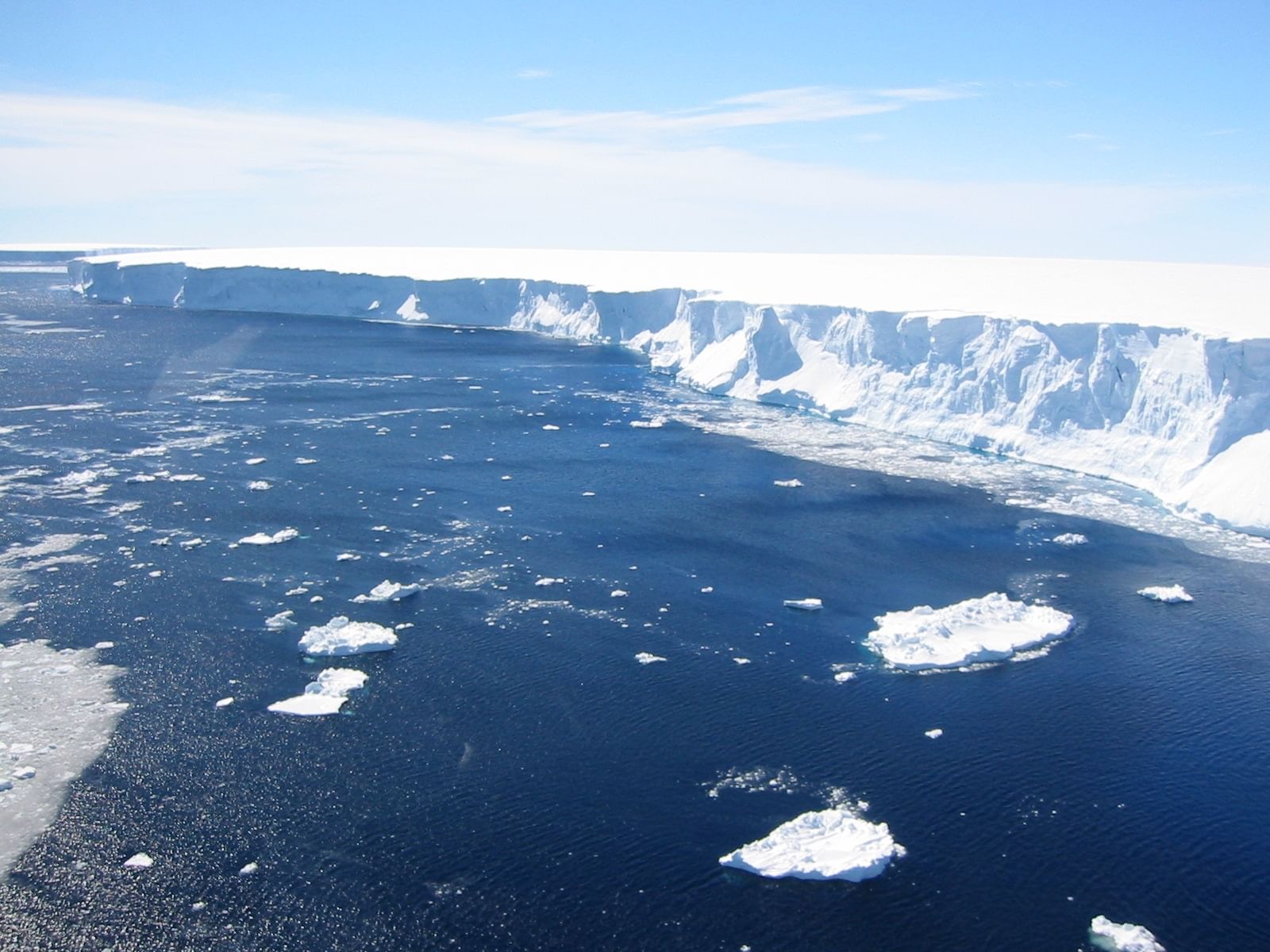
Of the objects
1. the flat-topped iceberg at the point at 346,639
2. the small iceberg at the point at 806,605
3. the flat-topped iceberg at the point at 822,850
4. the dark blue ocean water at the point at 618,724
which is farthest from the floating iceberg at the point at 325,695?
the small iceberg at the point at 806,605

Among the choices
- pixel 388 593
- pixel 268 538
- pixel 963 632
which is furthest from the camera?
pixel 268 538

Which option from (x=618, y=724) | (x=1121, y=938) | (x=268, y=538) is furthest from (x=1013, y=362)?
(x=1121, y=938)

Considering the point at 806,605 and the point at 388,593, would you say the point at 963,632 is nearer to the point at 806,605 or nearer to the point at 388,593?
the point at 806,605

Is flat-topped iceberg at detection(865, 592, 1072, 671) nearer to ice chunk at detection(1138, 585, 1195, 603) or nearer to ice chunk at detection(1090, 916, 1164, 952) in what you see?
ice chunk at detection(1138, 585, 1195, 603)

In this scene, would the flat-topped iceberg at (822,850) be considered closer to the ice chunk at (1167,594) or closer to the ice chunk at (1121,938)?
the ice chunk at (1121,938)

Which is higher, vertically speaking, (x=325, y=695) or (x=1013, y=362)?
(x=1013, y=362)

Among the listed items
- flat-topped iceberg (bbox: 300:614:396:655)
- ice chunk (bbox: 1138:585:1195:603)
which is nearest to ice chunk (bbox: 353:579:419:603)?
flat-topped iceberg (bbox: 300:614:396:655)
